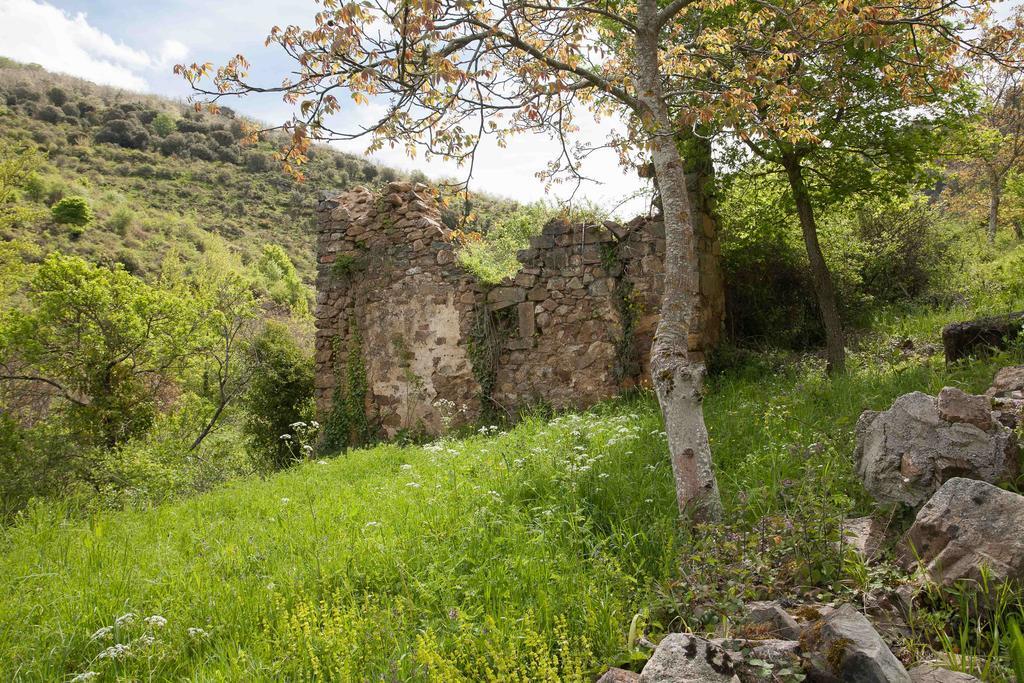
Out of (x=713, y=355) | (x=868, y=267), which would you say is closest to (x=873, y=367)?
(x=713, y=355)

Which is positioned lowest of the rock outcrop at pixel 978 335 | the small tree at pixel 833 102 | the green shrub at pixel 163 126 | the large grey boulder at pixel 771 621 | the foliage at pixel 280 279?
the large grey boulder at pixel 771 621

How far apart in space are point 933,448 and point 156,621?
393 centimetres

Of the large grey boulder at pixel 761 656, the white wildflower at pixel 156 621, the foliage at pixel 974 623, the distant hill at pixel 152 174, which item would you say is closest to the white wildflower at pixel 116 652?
the white wildflower at pixel 156 621

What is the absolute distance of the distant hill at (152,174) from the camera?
92.0 ft

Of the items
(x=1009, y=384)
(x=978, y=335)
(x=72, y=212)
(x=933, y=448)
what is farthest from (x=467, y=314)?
(x=72, y=212)

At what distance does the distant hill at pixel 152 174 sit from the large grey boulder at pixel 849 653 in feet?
92.6

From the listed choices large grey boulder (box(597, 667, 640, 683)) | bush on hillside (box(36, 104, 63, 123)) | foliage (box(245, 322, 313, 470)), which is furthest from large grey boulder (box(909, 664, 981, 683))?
bush on hillside (box(36, 104, 63, 123))

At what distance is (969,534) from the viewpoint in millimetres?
2559

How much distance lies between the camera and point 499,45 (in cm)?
462

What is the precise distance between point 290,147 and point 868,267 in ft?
32.4

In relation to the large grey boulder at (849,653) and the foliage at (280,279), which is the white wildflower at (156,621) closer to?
the large grey boulder at (849,653)

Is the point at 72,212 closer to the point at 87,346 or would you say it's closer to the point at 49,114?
the point at 49,114

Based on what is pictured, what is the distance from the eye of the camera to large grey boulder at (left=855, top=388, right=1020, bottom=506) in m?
3.26

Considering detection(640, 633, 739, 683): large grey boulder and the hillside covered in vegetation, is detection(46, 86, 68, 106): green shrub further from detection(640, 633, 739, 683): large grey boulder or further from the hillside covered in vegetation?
detection(640, 633, 739, 683): large grey boulder
